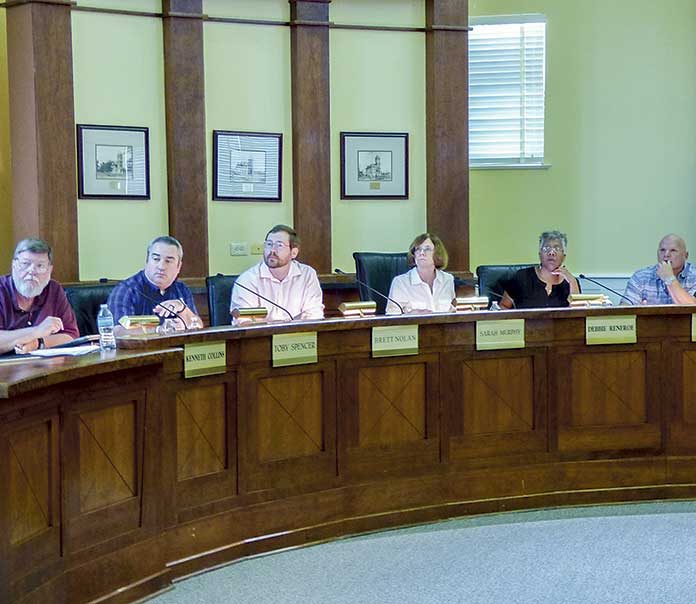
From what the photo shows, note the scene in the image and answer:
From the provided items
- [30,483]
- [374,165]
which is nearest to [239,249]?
[374,165]

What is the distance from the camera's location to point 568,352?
4.64 metres

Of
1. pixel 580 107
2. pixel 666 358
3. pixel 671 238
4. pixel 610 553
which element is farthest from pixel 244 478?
pixel 580 107

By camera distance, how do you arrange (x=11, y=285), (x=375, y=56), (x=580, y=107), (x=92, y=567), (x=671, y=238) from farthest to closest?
(x=580, y=107)
(x=375, y=56)
(x=671, y=238)
(x=11, y=285)
(x=92, y=567)

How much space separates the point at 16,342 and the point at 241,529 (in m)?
1.11

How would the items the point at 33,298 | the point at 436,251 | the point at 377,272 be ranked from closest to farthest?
1. the point at 33,298
2. the point at 436,251
3. the point at 377,272

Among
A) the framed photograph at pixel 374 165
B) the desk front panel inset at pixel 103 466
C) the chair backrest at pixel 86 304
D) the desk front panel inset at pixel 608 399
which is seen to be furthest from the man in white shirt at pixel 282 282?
the desk front panel inset at pixel 103 466

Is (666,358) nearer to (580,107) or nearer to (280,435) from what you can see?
(280,435)

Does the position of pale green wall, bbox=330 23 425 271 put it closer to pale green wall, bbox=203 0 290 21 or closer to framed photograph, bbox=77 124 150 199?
pale green wall, bbox=203 0 290 21

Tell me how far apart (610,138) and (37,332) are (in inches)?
182

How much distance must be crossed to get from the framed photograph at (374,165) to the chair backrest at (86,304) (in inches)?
86.0

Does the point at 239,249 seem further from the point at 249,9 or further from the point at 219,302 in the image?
the point at 249,9

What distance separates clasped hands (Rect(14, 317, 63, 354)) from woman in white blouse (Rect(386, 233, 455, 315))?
1929 millimetres

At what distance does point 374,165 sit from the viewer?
6750mm

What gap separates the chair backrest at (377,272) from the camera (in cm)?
604
